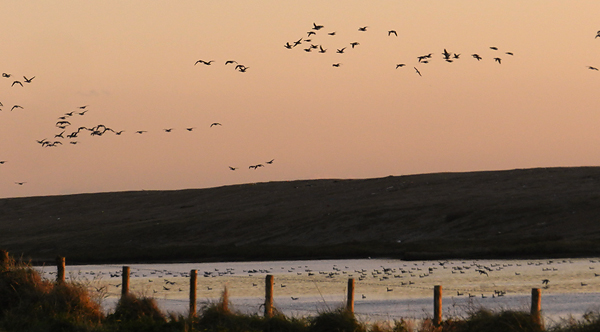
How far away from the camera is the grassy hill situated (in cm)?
7831

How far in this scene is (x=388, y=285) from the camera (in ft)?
153

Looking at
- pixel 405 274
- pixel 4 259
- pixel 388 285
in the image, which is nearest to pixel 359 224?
pixel 405 274

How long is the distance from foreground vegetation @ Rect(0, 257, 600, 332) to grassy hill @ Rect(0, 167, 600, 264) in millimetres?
48342

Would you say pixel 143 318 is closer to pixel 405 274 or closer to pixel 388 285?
pixel 388 285

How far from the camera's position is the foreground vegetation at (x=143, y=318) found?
2127cm

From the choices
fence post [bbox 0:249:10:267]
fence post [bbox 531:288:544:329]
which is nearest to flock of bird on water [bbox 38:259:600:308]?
fence post [bbox 0:249:10:267]

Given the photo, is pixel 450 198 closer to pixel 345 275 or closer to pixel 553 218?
pixel 553 218

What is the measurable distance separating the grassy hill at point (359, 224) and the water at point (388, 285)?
9012 mm

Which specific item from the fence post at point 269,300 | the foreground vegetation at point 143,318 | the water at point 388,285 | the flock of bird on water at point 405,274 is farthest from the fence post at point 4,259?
the flock of bird on water at point 405,274

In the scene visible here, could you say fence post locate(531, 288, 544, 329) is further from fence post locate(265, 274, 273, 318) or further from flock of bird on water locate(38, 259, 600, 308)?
flock of bird on water locate(38, 259, 600, 308)

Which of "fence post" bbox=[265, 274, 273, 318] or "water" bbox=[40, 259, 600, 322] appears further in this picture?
"water" bbox=[40, 259, 600, 322]

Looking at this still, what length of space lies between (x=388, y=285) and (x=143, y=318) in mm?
23098

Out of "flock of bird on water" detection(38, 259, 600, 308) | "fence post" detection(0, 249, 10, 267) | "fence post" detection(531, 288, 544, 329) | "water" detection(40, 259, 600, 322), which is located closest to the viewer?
"fence post" detection(531, 288, 544, 329)

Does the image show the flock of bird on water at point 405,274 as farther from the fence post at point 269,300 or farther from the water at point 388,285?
the fence post at point 269,300
